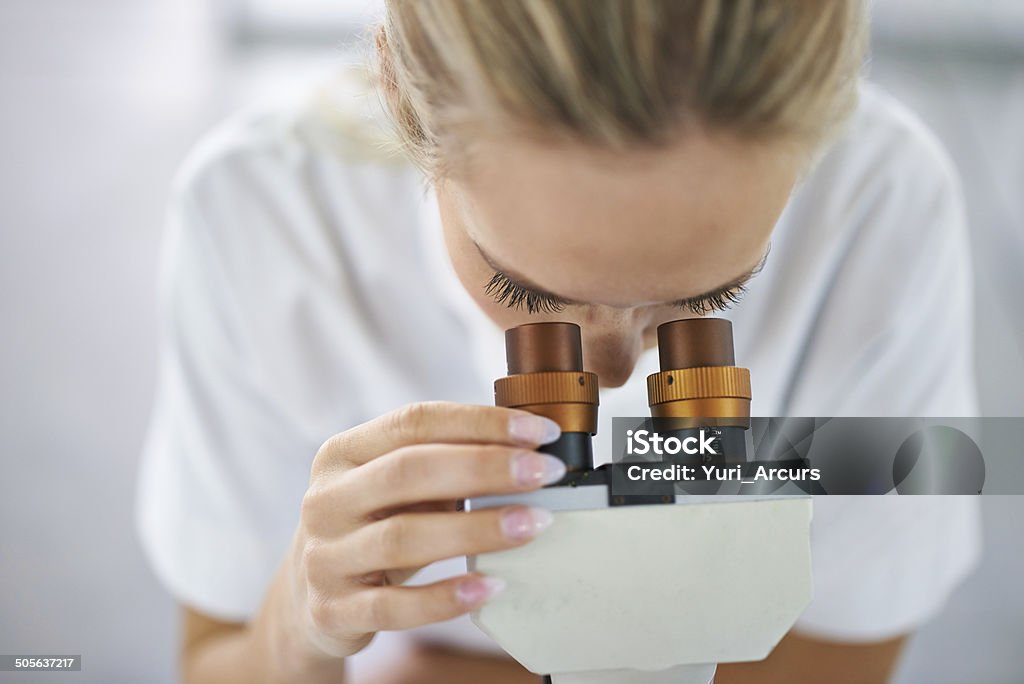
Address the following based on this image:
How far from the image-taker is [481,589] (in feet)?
1.53

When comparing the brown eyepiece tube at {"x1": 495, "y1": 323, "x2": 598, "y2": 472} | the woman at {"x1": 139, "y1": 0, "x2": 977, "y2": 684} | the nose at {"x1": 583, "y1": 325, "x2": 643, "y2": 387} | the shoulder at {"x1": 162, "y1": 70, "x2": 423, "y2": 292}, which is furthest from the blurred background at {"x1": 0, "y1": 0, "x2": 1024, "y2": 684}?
the brown eyepiece tube at {"x1": 495, "y1": 323, "x2": 598, "y2": 472}

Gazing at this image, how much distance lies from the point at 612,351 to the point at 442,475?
0.16 meters

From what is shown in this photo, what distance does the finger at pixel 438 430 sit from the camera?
0.47m

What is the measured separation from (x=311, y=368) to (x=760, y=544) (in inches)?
20.8

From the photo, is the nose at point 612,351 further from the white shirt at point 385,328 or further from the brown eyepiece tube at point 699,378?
the white shirt at point 385,328

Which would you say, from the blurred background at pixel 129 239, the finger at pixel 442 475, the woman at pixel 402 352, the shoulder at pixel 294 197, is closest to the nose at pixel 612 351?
the woman at pixel 402 352

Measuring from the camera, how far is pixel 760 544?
1.53ft

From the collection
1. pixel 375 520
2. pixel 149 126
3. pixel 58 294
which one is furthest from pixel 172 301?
pixel 149 126

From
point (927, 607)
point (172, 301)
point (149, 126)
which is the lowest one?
point (927, 607)

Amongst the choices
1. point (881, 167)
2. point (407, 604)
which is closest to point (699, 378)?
point (407, 604)

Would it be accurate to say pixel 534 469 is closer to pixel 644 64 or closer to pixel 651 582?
A: pixel 651 582

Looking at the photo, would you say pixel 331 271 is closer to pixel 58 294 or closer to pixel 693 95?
pixel 693 95

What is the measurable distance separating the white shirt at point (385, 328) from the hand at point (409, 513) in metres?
0.28

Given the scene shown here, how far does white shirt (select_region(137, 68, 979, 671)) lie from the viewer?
2.69 feet
